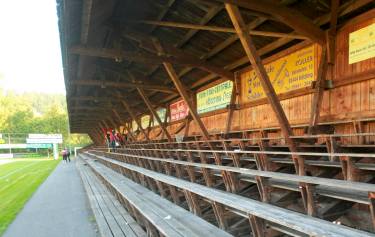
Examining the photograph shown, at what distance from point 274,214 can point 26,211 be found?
796 cm

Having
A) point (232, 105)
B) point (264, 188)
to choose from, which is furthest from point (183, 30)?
point (264, 188)

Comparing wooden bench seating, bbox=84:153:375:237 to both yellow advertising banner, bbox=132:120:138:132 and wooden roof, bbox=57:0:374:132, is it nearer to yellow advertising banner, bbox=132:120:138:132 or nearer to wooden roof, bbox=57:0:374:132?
wooden roof, bbox=57:0:374:132

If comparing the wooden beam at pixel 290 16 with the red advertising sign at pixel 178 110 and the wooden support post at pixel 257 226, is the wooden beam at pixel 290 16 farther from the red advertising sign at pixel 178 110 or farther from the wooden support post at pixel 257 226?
the red advertising sign at pixel 178 110

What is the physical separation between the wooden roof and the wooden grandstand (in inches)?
1.4

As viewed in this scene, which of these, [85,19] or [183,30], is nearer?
[85,19]

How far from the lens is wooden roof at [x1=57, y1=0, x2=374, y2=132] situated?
643cm

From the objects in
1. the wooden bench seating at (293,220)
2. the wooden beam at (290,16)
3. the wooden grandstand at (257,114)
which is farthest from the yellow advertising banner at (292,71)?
the wooden bench seating at (293,220)

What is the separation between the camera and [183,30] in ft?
30.7

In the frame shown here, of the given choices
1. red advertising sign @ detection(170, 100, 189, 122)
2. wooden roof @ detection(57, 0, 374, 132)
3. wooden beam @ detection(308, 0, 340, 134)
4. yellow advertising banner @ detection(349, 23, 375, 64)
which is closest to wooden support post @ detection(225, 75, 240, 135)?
wooden roof @ detection(57, 0, 374, 132)

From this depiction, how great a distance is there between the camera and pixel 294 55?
7902mm

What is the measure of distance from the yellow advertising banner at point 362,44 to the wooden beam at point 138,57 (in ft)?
13.9

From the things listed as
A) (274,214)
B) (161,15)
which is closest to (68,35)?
(161,15)

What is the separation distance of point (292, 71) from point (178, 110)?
26.4ft

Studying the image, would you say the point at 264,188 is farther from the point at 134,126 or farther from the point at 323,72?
the point at 134,126
